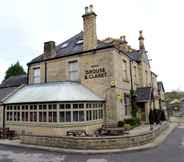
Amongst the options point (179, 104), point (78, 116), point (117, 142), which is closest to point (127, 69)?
point (78, 116)

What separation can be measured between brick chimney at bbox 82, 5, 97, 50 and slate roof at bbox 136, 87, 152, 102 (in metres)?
7.37

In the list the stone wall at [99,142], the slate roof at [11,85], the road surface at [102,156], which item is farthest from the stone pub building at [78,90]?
the road surface at [102,156]

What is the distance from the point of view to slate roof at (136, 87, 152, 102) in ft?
75.9

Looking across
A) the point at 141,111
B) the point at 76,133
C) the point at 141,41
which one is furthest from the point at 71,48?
the point at 141,41

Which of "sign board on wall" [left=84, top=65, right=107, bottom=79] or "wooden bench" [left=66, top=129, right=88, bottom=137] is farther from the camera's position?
"sign board on wall" [left=84, top=65, right=107, bottom=79]

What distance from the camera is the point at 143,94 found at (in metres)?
23.8

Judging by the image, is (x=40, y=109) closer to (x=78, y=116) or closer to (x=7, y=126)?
(x=78, y=116)

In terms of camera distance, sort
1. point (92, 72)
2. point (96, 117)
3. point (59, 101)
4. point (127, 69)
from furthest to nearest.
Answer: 1. point (127, 69)
2. point (92, 72)
3. point (96, 117)
4. point (59, 101)

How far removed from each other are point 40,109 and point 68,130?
291cm

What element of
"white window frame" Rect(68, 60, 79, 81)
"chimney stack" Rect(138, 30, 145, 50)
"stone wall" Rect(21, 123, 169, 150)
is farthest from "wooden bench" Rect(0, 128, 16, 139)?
"chimney stack" Rect(138, 30, 145, 50)

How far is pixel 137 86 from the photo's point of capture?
1015 inches

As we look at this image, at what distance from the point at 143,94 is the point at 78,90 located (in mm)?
8108

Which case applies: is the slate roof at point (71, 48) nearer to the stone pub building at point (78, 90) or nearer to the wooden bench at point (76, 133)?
the stone pub building at point (78, 90)

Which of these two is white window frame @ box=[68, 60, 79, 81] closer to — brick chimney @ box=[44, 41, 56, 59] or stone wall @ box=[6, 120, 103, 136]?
brick chimney @ box=[44, 41, 56, 59]
